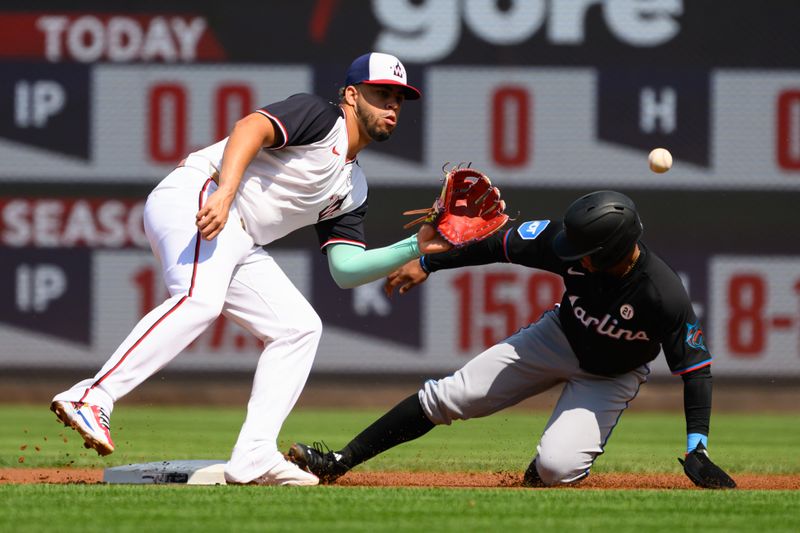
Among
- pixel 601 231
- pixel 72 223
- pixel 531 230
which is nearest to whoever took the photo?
pixel 601 231

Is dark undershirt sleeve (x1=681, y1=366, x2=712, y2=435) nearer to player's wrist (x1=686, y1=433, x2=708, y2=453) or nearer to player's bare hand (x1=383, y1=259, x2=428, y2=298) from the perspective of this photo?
player's wrist (x1=686, y1=433, x2=708, y2=453)

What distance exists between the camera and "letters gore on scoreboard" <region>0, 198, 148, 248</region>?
30.7 ft

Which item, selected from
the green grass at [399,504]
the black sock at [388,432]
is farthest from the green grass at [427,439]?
the black sock at [388,432]

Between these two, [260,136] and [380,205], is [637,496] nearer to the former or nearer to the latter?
[260,136]

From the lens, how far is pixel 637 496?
3979 mm

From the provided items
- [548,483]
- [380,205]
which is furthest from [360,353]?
[548,483]

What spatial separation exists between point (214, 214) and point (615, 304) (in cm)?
141

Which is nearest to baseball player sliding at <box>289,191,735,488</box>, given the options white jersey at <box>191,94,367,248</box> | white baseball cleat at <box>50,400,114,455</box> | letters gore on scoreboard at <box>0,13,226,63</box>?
white jersey at <box>191,94,367,248</box>

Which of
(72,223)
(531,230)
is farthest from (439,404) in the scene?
(72,223)

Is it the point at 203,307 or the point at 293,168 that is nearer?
the point at 203,307

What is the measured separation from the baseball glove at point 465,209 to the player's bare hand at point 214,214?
65 centimetres

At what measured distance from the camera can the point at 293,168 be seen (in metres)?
4.29

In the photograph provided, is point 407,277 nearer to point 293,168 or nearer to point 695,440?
point 293,168

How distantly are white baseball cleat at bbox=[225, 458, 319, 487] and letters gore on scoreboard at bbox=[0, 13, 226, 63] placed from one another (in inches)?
229
